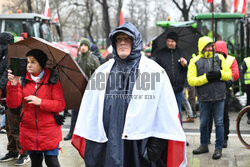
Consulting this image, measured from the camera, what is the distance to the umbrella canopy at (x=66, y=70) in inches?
153

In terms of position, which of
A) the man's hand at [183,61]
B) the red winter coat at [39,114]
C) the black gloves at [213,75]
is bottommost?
the red winter coat at [39,114]

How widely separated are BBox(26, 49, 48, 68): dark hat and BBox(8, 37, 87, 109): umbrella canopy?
12 cm

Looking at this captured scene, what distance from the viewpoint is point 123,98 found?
2945 millimetres

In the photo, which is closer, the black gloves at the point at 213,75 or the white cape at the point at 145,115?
the white cape at the point at 145,115

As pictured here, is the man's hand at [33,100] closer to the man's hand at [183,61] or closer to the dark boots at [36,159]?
the dark boots at [36,159]

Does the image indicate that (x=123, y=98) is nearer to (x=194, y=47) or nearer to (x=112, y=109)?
(x=112, y=109)

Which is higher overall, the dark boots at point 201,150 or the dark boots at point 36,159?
the dark boots at point 36,159

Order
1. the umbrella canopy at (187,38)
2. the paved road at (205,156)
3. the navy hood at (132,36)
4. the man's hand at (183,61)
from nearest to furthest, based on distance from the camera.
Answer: the navy hood at (132,36)
the paved road at (205,156)
the man's hand at (183,61)
the umbrella canopy at (187,38)

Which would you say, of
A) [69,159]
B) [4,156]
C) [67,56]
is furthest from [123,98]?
[4,156]

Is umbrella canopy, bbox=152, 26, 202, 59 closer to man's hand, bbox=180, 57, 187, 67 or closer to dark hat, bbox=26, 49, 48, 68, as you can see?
man's hand, bbox=180, 57, 187, 67

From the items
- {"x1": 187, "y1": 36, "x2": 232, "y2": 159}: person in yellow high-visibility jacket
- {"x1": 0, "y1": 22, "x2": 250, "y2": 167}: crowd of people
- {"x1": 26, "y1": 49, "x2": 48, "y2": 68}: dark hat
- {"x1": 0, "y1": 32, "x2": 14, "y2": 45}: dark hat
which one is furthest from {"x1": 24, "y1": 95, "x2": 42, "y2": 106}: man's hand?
{"x1": 187, "y1": 36, "x2": 232, "y2": 159}: person in yellow high-visibility jacket

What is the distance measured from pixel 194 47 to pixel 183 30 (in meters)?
0.40

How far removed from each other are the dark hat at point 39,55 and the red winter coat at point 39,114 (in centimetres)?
12

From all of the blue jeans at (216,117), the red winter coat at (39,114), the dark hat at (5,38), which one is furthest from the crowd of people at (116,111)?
the blue jeans at (216,117)
